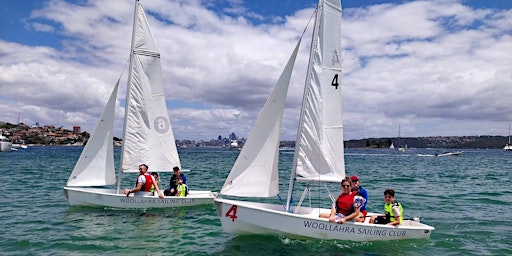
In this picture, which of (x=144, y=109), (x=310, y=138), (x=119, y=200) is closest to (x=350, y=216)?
(x=310, y=138)

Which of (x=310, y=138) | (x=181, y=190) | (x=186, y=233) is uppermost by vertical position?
(x=310, y=138)

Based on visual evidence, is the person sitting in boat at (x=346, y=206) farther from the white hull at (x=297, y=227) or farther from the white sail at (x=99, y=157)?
the white sail at (x=99, y=157)

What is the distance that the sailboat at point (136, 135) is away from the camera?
1705cm

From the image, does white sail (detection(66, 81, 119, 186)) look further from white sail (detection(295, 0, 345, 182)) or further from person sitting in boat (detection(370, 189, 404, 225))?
person sitting in boat (detection(370, 189, 404, 225))

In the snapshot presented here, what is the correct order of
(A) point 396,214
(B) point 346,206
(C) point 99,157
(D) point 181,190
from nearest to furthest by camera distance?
(B) point 346,206 < (A) point 396,214 < (D) point 181,190 < (C) point 99,157

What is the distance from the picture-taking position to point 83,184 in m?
17.2

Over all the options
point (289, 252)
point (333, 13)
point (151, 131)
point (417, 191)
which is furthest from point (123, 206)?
point (417, 191)

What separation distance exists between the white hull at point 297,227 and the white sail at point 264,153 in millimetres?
666

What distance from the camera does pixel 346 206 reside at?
11.4 m

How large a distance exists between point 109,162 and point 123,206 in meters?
2.14

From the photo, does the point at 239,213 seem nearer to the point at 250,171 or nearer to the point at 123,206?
the point at 250,171

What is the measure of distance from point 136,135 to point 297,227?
932cm

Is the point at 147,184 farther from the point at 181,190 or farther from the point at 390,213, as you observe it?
the point at 390,213

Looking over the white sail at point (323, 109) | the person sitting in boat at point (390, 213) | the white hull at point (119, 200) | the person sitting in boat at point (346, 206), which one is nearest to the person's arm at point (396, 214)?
the person sitting in boat at point (390, 213)
